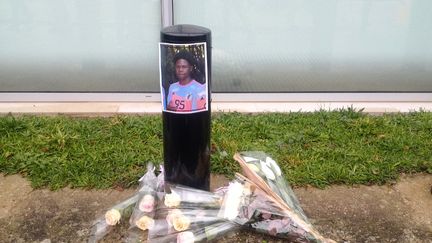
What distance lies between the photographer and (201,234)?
2.78 metres

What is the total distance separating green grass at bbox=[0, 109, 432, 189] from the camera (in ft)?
11.7

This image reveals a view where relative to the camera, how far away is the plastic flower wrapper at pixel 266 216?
2.79m

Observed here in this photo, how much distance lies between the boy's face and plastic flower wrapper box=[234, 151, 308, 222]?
2.17 feet

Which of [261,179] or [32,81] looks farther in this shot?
[32,81]

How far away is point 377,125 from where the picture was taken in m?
4.45

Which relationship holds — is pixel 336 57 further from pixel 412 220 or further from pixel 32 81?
pixel 32 81

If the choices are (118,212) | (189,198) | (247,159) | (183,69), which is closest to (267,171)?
(247,159)

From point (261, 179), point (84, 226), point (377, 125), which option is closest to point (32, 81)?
point (84, 226)

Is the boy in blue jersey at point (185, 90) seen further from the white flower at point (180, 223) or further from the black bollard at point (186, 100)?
the white flower at point (180, 223)

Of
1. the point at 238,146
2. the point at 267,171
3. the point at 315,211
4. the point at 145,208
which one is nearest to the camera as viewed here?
the point at 145,208

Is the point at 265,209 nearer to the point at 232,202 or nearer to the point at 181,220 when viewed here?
the point at 232,202

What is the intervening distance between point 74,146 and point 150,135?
0.68 meters

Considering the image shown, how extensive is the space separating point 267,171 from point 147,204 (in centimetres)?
82

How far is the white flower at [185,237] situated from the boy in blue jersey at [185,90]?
76 cm
